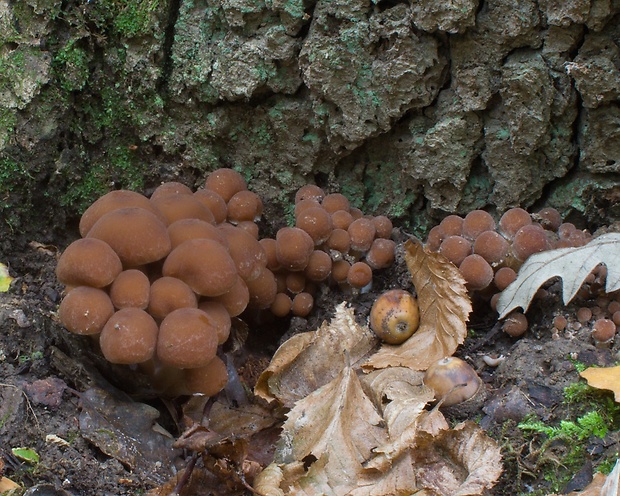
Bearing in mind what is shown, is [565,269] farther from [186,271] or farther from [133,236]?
[133,236]

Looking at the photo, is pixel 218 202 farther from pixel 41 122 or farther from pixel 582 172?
pixel 582 172

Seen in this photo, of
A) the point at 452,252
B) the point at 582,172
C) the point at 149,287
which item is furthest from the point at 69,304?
the point at 582,172

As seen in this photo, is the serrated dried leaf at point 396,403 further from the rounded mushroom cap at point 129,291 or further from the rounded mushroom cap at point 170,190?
the rounded mushroom cap at point 170,190

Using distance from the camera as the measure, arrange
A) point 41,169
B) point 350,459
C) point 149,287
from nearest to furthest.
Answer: point 350,459
point 149,287
point 41,169

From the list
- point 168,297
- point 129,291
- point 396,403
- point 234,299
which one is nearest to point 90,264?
point 129,291

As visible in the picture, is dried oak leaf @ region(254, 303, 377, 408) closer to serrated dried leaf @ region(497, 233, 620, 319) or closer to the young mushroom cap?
serrated dried leaf @ region(497, 233, 620, 319)

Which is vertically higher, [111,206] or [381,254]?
[111,206]
